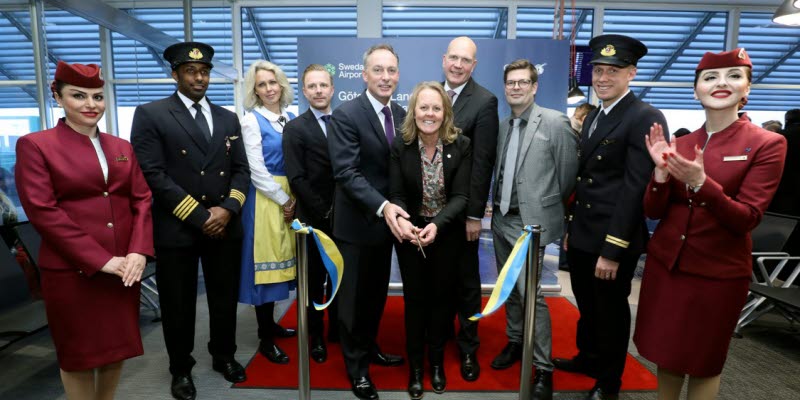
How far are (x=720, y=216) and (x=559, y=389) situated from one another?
4.60ft

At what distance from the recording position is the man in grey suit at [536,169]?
2404 millimetres

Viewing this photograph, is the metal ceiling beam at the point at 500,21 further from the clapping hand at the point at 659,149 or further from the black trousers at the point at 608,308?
the clapping hand at the point at 659,149

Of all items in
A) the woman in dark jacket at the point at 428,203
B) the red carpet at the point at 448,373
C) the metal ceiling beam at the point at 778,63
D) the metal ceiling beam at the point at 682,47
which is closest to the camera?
the woman in dark jacket at the point at 428,203

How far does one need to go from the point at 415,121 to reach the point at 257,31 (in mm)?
6020

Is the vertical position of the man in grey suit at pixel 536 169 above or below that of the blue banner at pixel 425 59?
below

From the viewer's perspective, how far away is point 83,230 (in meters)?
1.81

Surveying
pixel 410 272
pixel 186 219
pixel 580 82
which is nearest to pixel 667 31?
pixel 580 82

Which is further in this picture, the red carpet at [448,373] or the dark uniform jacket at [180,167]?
the red carpet at [448,373]

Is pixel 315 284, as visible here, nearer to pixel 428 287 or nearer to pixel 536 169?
pixel 428 287

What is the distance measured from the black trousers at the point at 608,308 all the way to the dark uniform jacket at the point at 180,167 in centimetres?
189

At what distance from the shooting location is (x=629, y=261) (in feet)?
7.28

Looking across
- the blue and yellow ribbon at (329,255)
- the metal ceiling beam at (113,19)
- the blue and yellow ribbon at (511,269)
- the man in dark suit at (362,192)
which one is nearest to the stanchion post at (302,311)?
the blue and yellow ribbon at (329,255)

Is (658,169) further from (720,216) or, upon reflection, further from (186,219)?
(186,219)

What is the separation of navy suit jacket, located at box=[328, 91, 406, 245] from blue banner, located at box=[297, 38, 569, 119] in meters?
1.93
